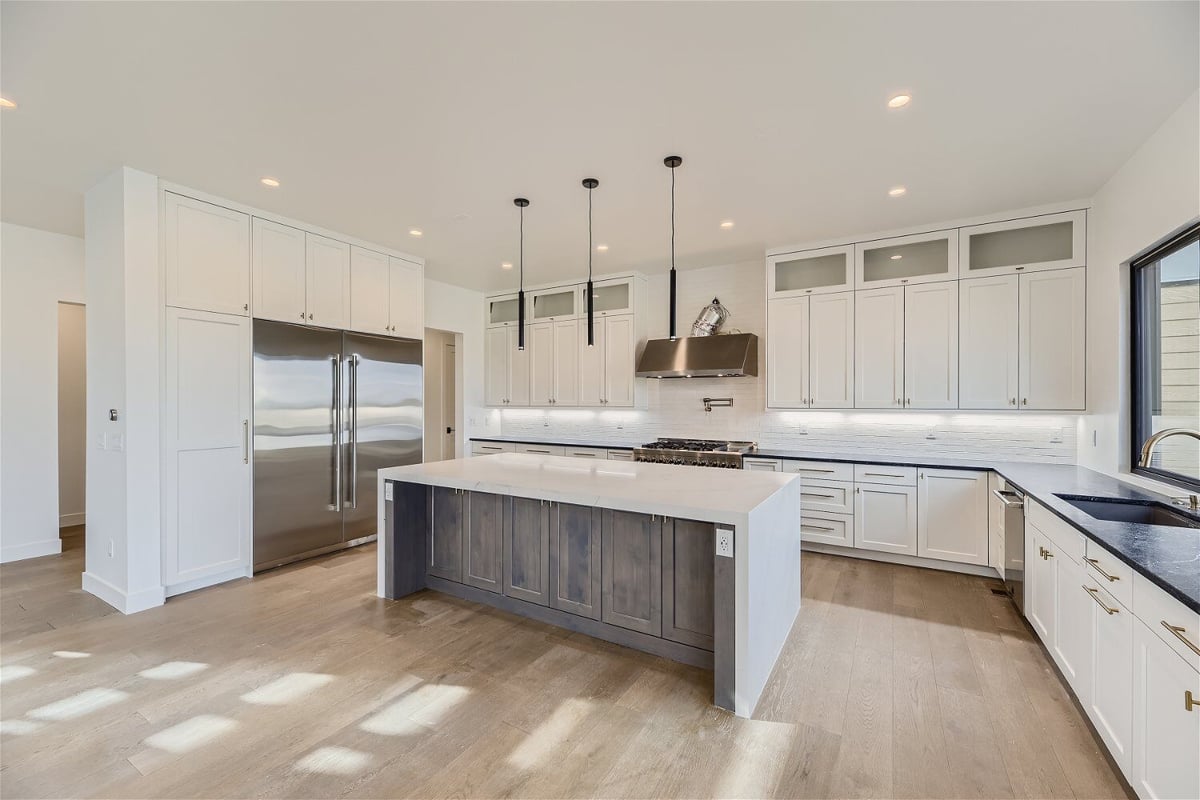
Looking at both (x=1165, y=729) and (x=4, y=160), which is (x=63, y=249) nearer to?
(x=4, y=160)

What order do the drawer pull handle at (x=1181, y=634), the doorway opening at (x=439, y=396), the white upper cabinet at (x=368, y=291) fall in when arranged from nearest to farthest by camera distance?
the drawer pull handle at (x=1181, y=634) < the white upper cabinet at (x=368, y=291) < the doorway opening at (x=439, y=396)

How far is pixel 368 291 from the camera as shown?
4.74m

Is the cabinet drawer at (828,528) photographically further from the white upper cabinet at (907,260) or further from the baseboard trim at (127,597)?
the baseboard trim at (127,597)

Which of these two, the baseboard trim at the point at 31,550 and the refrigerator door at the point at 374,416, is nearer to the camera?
the baseboard trim at the point at 31,550

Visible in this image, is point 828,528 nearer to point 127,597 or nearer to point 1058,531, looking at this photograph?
point 1058,531

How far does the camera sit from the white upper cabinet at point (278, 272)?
3945mm

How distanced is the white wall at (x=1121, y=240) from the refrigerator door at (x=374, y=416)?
540 cm

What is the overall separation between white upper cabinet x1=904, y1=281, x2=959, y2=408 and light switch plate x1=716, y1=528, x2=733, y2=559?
294 centimetres

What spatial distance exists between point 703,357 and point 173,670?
4490mm

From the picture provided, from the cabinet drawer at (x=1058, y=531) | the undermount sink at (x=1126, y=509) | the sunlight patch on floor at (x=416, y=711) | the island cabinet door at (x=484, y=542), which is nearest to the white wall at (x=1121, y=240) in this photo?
the undermount sink at (x=1126, y=509)

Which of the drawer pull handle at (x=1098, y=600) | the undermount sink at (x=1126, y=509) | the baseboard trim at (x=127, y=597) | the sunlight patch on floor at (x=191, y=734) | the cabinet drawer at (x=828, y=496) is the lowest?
the sunlight patch on floor at (x=191, y=734)

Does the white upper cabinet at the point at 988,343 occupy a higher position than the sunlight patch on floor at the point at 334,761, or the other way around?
the white upper cabinet at the point at 988,343

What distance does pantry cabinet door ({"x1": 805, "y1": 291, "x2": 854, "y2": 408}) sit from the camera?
177 inches

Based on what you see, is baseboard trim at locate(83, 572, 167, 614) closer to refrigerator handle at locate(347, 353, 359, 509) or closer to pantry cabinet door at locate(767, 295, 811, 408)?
refrigerator handle at locate(347, 353, 359, 509)
